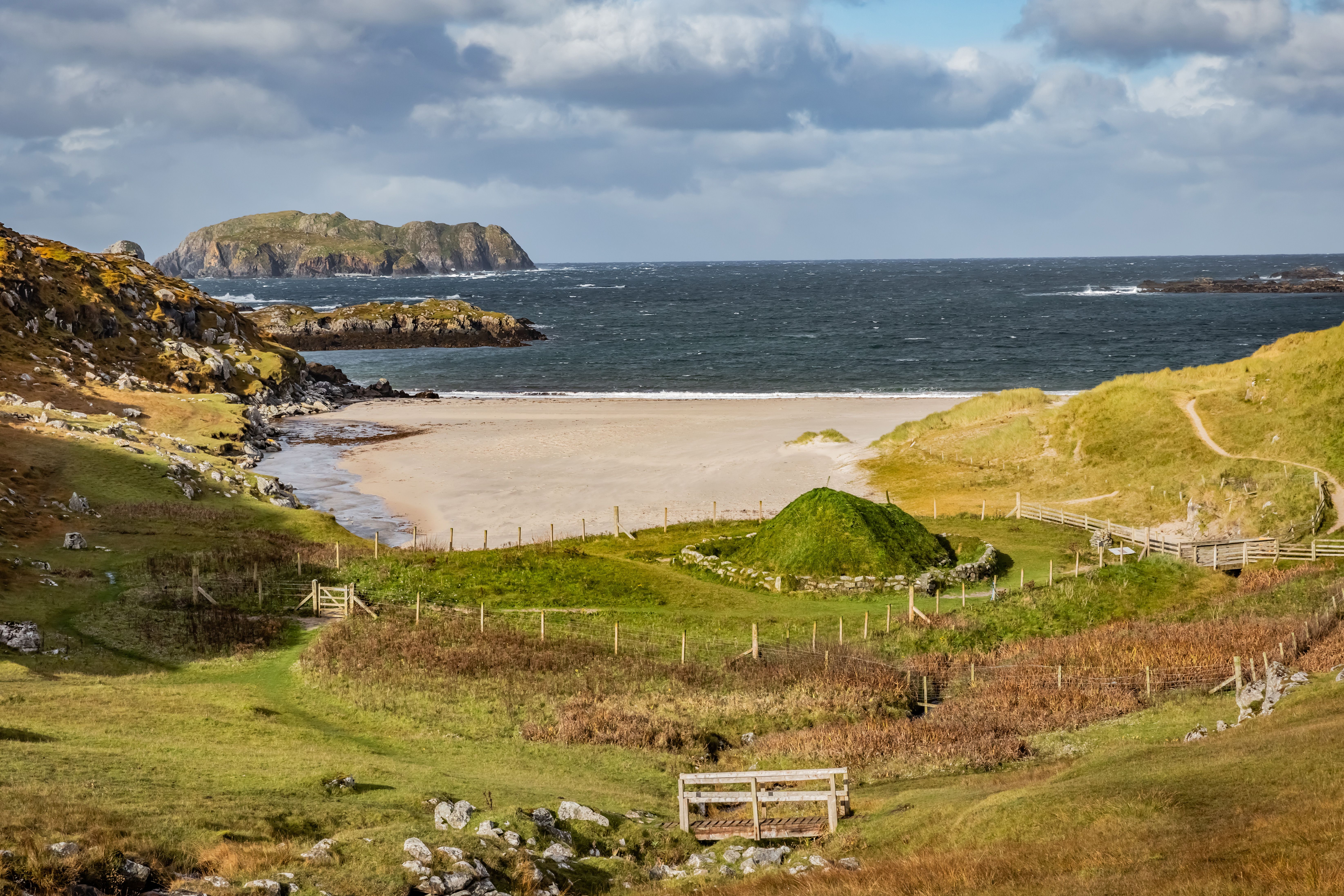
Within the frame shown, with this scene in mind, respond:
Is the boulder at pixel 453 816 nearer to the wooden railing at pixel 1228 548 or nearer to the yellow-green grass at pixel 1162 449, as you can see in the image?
the wooden railing at pixel 1228 548

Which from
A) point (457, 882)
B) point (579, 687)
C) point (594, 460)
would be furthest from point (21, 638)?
point (594, 460)

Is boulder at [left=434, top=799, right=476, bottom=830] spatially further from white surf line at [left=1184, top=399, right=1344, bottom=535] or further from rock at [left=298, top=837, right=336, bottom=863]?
white surf line at [left=1184, top=399, right=1344, bottom=535]

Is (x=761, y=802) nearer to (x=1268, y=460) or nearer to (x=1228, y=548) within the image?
(x=1228, y=548)

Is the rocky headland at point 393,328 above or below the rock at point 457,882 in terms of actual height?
above

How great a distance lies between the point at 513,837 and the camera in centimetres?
1923

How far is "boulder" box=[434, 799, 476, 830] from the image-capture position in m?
19.8

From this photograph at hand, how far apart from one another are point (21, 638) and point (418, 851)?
21.1m

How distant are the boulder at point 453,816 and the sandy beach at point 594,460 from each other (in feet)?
125

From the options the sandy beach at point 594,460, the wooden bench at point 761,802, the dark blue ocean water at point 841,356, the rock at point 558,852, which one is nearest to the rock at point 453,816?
the rock at point 558,852

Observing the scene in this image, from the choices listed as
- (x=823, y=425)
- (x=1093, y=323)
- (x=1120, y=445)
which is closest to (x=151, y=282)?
(x=823, y=425)

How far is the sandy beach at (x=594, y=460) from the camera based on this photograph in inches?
2576

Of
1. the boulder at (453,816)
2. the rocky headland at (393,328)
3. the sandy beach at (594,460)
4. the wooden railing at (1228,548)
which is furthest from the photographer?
the rocky headland at (393,328)

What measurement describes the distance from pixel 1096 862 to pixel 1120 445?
5206 cm

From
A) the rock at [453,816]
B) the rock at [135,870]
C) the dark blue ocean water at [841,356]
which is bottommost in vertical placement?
the rock at [453,816]
